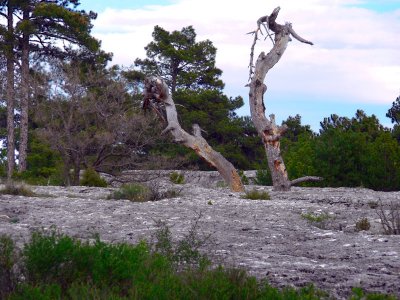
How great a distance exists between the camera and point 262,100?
21.2 metres

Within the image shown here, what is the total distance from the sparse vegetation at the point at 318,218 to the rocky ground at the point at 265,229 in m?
0.01

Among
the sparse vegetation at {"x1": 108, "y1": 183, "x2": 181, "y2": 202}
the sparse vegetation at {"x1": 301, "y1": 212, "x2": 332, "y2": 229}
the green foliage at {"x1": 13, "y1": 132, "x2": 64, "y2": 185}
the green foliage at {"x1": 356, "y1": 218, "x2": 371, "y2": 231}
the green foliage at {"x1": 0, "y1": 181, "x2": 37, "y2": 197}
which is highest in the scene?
the green foliage at {"x1": 13, "y1": 132, "x2": 64, "y2": 185}

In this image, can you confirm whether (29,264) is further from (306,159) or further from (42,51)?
(42,51)

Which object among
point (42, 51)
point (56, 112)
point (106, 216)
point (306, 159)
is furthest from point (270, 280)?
point (42, 51)

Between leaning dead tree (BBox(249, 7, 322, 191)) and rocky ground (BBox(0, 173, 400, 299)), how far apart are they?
309 cm

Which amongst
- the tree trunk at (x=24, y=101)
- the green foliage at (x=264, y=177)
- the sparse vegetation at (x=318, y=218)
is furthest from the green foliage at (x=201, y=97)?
the sparse vegetation at (x=318, y=218)

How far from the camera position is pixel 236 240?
32.7ft

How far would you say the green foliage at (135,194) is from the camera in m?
16.1

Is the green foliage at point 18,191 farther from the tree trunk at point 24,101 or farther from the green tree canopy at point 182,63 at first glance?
the green tree canopy at point 182,63

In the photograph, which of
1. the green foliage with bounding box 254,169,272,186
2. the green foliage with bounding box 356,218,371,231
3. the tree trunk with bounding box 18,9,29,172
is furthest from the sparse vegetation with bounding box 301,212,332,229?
the tree trunk with bounding box 18,9,29,172

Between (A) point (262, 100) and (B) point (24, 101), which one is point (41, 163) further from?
(A) point (262, 100)

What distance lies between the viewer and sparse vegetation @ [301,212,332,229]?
40.0 ft

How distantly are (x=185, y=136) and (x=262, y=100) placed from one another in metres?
2.15

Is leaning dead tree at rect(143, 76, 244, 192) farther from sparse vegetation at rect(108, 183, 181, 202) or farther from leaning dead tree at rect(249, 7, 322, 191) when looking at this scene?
sparse vegetation at rect(108, 183, 181, 202)
